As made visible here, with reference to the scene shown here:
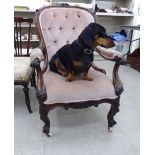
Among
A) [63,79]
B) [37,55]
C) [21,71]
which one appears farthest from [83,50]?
[21,71]

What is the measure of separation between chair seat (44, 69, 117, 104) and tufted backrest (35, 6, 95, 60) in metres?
0.39

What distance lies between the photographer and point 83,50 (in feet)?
4.91

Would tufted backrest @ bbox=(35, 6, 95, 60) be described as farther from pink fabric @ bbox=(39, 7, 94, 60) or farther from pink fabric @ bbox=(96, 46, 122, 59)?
pink fabric @ bbox=(96, 46, 122, 59)

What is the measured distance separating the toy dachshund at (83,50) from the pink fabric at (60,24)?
267 millimetres

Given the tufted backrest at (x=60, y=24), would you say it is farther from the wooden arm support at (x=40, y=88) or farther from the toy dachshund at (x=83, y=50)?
the wooden arm support at (x=40, y=88)

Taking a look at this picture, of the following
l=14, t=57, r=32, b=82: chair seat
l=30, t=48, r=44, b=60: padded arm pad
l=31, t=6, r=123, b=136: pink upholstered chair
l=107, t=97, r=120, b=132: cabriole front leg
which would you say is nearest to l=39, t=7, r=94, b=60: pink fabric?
l=31, t=6, r=123, b=136: pink upholstered chair

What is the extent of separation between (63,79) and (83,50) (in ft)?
0.89

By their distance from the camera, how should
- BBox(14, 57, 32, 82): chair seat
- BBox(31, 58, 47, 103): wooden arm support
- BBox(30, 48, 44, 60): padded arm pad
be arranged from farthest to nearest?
BBox(14, 57, 32, 82): chair seat
BBox(30, 48, 44, 60): padded arm pad
BBox(31, 58, 47, 103): wooden arm support

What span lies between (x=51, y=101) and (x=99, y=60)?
2471 mm

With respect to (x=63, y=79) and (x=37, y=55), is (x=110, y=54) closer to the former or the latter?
(x=63, y=79)

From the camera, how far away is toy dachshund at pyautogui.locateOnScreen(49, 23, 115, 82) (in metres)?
1.48
